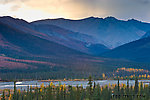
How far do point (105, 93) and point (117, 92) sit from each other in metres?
13.5

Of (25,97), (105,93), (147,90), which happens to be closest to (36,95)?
(25,97)

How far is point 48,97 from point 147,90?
43.1 meters

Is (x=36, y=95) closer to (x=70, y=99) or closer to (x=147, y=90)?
(x=70, y=99)

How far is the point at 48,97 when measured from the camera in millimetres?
113875

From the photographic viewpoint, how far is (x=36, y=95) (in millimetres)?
125312

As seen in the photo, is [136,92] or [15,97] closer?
[15,97]

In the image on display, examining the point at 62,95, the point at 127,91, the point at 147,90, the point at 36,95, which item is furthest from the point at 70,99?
the point at 147,90

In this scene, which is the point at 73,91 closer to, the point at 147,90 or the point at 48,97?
the point at 48,97

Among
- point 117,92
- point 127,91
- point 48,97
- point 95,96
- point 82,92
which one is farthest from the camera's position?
point 117,92

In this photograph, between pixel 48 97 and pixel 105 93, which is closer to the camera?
pixel 48 97

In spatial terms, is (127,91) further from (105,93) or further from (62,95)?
(62,95)

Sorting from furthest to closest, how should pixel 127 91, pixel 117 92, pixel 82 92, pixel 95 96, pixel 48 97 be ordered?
pixel 117 92 → pixel 127 91 → pixel 82 92 → pixel 48 97 → pixel 95 96

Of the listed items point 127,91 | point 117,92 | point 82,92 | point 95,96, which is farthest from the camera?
point 117,92

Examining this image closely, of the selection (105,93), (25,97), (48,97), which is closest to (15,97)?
(25,97)
